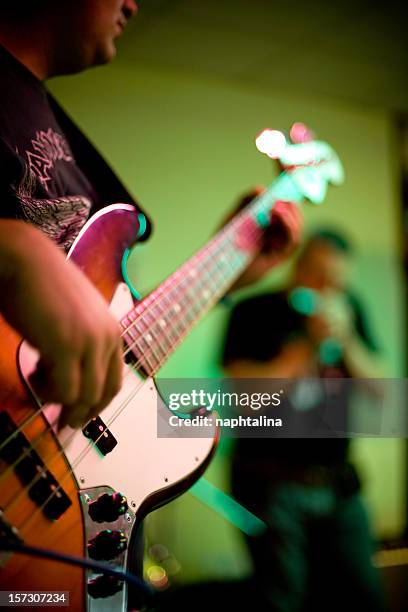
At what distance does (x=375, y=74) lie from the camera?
2.86 m

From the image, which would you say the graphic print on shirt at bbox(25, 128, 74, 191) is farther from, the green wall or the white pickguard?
the green wall

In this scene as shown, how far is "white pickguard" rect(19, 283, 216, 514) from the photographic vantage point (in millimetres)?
591

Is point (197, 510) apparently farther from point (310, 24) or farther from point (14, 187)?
point (14, 187)

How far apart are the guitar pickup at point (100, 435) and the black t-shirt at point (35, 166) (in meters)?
0.21

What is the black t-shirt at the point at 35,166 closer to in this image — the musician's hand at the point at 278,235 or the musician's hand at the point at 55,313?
the musician's hand at the point at 55,313

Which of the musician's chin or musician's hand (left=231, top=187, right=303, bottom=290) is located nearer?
the musician's chin

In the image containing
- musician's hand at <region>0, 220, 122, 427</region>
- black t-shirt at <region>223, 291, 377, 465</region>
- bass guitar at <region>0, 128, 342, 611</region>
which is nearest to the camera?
musician's hand at <region>0, 220, 122, 427</region>

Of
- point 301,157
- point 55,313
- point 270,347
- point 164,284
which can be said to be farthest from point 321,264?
point 55,313

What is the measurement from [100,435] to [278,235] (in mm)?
684

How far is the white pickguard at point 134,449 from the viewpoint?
1.94ft

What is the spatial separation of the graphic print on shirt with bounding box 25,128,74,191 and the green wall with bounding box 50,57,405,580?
178 cm

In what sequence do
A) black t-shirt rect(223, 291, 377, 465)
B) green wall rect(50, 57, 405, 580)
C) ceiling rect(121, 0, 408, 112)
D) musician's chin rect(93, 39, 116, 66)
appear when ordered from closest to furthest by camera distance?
musician's chin rect(93, 39, 116, 66), black t-shirt rect(223, 291, 377, 465), ceiling rect(121, 0, 408, 112), green wall rect(50, 57, 405, 580)

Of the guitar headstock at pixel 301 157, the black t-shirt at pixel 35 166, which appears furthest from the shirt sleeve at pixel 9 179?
the guitar headstock at pixel 301 157

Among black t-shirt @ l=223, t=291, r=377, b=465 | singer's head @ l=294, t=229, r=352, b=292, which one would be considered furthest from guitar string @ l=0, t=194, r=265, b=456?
singer's head @ l=294, t=229, r=352, b=292
